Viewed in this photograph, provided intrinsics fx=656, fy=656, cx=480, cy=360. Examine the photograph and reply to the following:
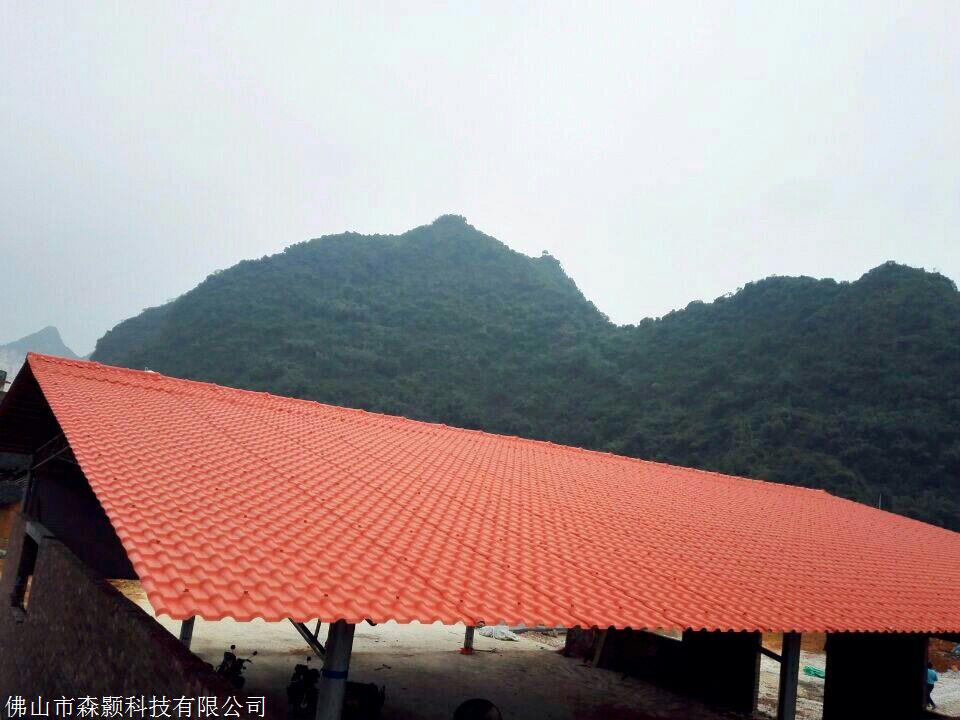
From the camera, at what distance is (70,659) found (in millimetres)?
5801

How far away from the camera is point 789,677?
7.39 meters

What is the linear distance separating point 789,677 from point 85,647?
714 centimetres

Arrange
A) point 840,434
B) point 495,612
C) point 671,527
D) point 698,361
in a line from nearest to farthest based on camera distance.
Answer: point 495,612 < point 671,527 < point 840,434 < point 698,361

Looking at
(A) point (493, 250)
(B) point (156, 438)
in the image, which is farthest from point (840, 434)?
(A) point (493, 250)

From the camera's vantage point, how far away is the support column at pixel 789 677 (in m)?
7.22

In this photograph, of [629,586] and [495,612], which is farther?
[629,586]

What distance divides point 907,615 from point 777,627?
108 inches

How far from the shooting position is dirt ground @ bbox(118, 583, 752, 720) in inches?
404

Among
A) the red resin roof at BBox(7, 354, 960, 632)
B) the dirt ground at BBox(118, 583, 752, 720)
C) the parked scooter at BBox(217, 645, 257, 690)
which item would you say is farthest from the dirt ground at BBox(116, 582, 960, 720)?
the red resin roof at BBox(7, 354, 960, 632)

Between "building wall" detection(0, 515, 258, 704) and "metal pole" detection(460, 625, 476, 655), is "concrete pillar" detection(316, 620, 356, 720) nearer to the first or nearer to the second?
"building wall" detection(0, 515, 258, 704)

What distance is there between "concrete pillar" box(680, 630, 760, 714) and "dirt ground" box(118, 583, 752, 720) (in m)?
0.39

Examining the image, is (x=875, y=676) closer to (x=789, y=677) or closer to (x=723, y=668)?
(x=723, y=668)

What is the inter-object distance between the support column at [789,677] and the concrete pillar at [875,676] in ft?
10.3

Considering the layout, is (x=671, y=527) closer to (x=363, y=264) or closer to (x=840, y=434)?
(x=840, y=434)
